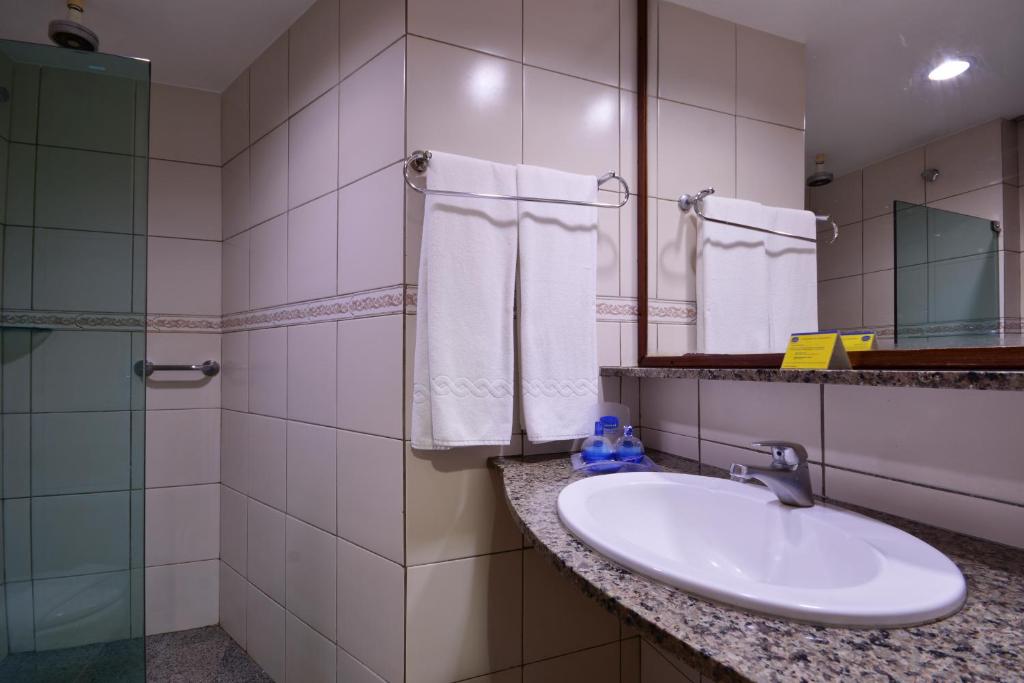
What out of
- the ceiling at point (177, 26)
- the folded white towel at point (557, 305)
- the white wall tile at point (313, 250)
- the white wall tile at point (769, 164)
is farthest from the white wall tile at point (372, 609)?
the ceiling at point (177, 26)

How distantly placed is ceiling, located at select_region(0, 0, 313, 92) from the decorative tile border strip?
2.82 feet

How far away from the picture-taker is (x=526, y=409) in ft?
3.84

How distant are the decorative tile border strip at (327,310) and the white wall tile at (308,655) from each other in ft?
2.77

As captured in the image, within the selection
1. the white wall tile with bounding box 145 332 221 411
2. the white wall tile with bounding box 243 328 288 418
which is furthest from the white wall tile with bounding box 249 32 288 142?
the white wall tile with bounding box 145 332 221 411

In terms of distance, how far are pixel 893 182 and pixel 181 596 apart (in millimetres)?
2433

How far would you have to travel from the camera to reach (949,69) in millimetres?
816

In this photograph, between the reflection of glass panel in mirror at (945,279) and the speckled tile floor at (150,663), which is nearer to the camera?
the reflection of glass panel in mirror at (945,279)

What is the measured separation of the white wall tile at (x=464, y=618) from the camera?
1130 mm

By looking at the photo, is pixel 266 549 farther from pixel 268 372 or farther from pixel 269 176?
pixel 269 176

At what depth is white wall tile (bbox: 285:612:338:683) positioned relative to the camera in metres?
1.36

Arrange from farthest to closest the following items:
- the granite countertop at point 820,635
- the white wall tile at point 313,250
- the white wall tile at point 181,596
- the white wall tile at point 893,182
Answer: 1. the white wall tile at point 181,596
2. the white wall tile at point 313,250
3. the white wall tile at point 893,182
4. the granite countertop at point 820,635

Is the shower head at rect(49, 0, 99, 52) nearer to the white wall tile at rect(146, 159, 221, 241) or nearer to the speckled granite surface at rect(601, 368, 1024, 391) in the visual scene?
the white wall tile at rect(146, 159, 221, 241)

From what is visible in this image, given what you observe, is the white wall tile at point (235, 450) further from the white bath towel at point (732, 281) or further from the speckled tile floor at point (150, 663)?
the white bath towel at point (732, 281)

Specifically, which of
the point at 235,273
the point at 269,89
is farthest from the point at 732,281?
the point at 235,273
